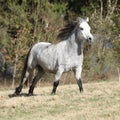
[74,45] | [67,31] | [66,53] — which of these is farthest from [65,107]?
[67,31]

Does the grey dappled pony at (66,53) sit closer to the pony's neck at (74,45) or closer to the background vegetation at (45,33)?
the pony's neck at (74,45)

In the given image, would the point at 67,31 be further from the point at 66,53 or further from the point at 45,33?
the point at 45,33

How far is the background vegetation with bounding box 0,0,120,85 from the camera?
21903 mm

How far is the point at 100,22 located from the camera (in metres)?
22.1

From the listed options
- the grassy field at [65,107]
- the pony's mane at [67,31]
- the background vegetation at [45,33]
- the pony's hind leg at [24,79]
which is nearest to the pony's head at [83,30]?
the pony's mane at [67,31]

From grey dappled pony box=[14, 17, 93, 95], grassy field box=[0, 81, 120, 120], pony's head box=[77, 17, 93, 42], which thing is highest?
Answer: pony's head box=[77, 17, 93, 42]

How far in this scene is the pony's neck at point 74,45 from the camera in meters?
12.0

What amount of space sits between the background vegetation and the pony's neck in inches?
362

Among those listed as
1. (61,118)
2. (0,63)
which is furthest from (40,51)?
(0,63)

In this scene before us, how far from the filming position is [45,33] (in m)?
21.9

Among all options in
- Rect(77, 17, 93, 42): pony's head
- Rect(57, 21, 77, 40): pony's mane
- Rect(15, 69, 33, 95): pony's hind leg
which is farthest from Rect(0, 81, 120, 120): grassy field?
Rect(57, 21, 77, 40): pony's mane

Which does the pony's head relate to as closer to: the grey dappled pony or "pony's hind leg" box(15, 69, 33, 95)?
the grey dappled pony

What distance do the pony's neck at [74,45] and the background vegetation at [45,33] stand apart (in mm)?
9204

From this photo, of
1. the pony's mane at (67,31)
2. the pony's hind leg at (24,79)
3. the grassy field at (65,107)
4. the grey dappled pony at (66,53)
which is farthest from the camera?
the pony's hind leg at (24,79)
